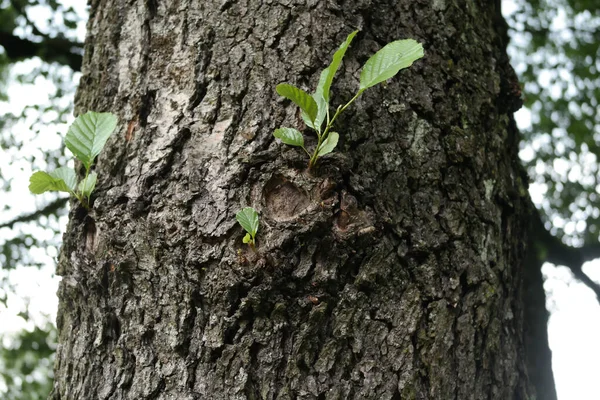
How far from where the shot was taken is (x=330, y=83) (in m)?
0.95

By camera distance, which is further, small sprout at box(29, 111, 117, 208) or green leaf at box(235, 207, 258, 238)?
small sprout at box(29, 111, 117, 208)

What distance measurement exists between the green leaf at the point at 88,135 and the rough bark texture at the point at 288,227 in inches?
3.3

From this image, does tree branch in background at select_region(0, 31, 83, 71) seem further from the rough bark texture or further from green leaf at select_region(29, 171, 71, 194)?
green leaf at select_region(29, 171, 71, 194)

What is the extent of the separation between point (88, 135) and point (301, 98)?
0.48 m

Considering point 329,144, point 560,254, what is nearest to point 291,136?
point 329,144

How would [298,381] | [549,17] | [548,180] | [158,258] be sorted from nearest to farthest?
[298,381], [158,258], [548,180], [549,17]

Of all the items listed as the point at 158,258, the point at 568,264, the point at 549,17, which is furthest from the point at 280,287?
the point at 549,17

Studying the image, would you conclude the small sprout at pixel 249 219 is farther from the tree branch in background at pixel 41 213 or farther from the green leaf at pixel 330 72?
the tree branch in background at pixel 41 213

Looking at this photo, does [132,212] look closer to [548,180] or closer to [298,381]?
[298,381]

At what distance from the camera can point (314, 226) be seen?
102 cm

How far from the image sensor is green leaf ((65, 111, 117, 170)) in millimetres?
1119

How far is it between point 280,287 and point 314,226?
0.13 m

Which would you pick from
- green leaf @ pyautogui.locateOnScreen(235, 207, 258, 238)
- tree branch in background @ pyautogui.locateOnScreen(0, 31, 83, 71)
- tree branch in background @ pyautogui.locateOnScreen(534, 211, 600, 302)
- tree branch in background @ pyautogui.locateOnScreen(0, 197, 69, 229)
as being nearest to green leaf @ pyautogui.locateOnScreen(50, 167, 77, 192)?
green leaf @ pyautogui.locateOnScreen(235, 207, 258, 238)

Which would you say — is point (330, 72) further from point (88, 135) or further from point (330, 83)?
point (88, 135)
